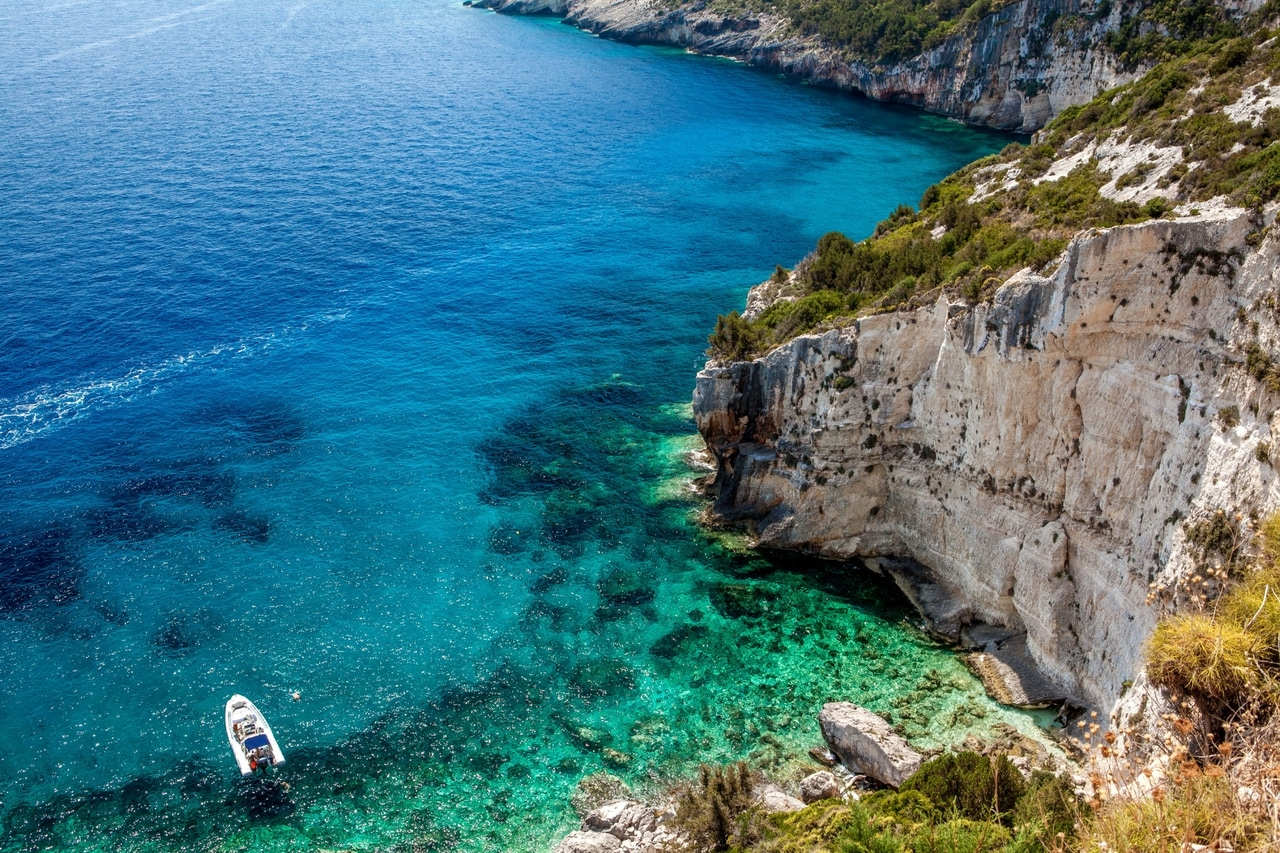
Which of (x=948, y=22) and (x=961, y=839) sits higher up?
(x=948, y=22)

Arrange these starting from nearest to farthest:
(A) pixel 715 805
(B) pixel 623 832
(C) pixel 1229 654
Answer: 1. (C) pixel 1229 654
2. (A) pixel 715 805
3. (B) pixel 623 832

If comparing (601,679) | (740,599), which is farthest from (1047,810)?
(740,599)

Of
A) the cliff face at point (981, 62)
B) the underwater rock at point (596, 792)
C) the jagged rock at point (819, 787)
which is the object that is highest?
the cliff face at point (981, 62)

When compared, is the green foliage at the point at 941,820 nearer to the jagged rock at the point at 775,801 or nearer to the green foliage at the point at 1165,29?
the jagged rock at the point at 775,801

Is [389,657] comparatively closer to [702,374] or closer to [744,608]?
[744,608]

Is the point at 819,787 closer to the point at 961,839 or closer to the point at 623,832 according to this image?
the point at 623,832

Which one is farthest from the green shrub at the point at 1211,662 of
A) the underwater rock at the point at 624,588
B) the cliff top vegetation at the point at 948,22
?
the cliff top vegetation at the point at 948,22

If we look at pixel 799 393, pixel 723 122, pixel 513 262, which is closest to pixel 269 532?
pixel 799 393
